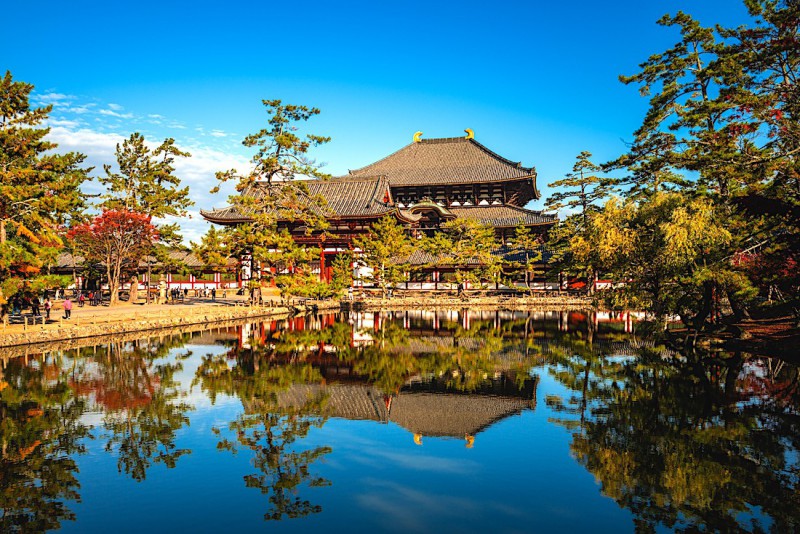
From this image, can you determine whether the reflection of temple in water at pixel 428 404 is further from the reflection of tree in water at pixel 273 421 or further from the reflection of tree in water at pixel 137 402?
the reflection of tree in water at pixel 137 402

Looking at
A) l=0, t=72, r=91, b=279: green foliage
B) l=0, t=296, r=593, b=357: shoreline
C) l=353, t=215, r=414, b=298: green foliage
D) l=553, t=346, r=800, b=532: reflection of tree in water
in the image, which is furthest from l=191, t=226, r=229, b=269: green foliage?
l=553, t=346, r=800, b=532: reflection of tree in water

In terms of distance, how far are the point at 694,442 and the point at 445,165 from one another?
60.1m

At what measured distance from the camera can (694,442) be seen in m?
10.6

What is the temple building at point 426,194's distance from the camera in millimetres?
52438

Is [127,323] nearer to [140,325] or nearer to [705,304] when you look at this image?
[140,325]

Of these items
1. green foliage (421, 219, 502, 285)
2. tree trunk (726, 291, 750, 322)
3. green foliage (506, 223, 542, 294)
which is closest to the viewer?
tree trunk (726, 291, 750, 322)

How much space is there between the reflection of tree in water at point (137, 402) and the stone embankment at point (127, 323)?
11.1ft

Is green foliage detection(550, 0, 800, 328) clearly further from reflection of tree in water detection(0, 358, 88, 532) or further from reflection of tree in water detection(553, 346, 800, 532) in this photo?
reflection of tree in water detection(0, 358, 88, 532)

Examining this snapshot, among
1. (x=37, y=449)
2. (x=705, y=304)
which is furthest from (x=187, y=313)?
(x=705, y=304)

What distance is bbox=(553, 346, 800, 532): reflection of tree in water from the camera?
7.85 metres

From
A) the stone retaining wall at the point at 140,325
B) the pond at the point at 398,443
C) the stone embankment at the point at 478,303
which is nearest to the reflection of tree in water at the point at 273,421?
the pond at the point at 398,443

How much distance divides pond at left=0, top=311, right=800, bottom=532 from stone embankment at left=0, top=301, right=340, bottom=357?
9.46ft

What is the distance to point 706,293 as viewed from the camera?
2000 cm

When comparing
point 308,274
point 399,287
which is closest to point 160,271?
point 308,274
